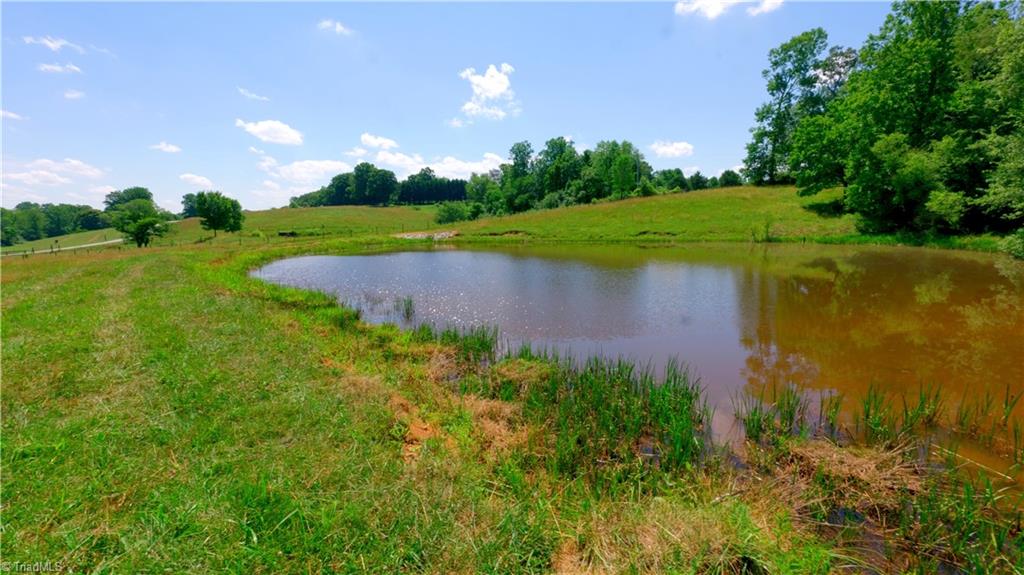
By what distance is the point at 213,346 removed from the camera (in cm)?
930

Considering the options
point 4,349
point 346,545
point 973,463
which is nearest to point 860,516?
point 973,463

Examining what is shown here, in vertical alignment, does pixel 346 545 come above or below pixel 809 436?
above

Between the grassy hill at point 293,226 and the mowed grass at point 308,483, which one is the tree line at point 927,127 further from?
the grassy hill at point 293,226

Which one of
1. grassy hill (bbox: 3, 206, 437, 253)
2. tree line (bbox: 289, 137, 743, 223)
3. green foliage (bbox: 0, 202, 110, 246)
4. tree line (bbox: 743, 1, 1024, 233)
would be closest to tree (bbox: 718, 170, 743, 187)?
tree line (bbox: 289, 137, 743, 223)

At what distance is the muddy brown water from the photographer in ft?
29.9

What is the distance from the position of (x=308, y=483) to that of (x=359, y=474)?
1.81 ft

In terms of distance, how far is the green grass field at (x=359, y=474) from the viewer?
377 cm

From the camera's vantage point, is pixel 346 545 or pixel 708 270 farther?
pixel 708 270

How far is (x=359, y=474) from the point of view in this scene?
4934 millimetres

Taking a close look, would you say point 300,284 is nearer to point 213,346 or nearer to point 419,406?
point 213,346

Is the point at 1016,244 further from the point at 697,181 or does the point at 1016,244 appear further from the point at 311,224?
the point at 311,224

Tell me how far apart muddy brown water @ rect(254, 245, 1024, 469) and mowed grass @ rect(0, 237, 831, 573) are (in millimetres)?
3390

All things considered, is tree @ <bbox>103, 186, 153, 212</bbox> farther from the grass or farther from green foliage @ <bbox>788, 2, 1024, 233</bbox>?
green foliage @ <bbox>788, 2, 1024, 233</bbox>

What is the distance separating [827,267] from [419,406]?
2554 cm
